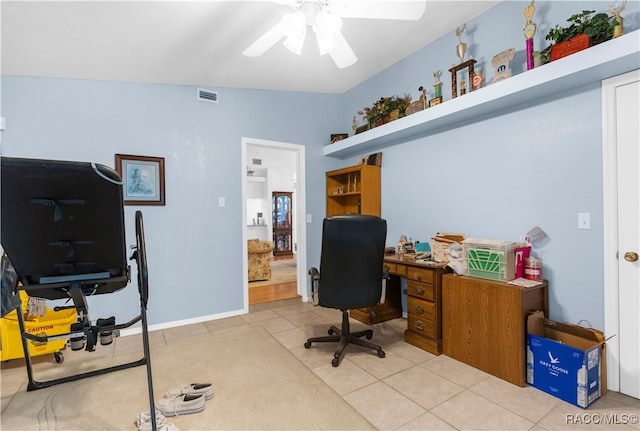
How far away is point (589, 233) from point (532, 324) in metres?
0.77

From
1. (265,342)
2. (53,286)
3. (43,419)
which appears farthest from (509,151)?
(43,419)

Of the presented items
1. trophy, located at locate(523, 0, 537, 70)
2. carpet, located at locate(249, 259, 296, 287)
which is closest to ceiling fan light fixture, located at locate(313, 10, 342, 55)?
trophy, located at locate(523, 0, 537, 70)

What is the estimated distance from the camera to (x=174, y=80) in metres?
3.31

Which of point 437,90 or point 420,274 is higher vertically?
point 437,90

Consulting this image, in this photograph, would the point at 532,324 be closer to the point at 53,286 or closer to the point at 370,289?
Answer: the point at 370,289

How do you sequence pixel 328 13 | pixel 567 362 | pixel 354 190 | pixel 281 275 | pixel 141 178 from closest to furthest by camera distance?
1. pixel 328 13
2. pixel 567 362
3. pixel 141 178
4. pixel 354 190
5. pixel 281 275

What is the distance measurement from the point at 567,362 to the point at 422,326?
1.03m

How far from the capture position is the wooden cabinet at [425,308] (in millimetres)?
2635

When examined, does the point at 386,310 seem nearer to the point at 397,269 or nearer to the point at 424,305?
the point at 397,269

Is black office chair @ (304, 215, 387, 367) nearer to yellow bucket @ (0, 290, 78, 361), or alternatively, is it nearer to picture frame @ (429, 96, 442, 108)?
picture frame @ (429, 96, 442, 108)

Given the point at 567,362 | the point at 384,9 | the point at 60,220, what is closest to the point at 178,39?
the point at 384,9

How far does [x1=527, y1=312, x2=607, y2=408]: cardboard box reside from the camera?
188 centimetres

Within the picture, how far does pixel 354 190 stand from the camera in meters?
4.20

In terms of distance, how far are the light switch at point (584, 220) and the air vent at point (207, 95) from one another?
372 centimetres
